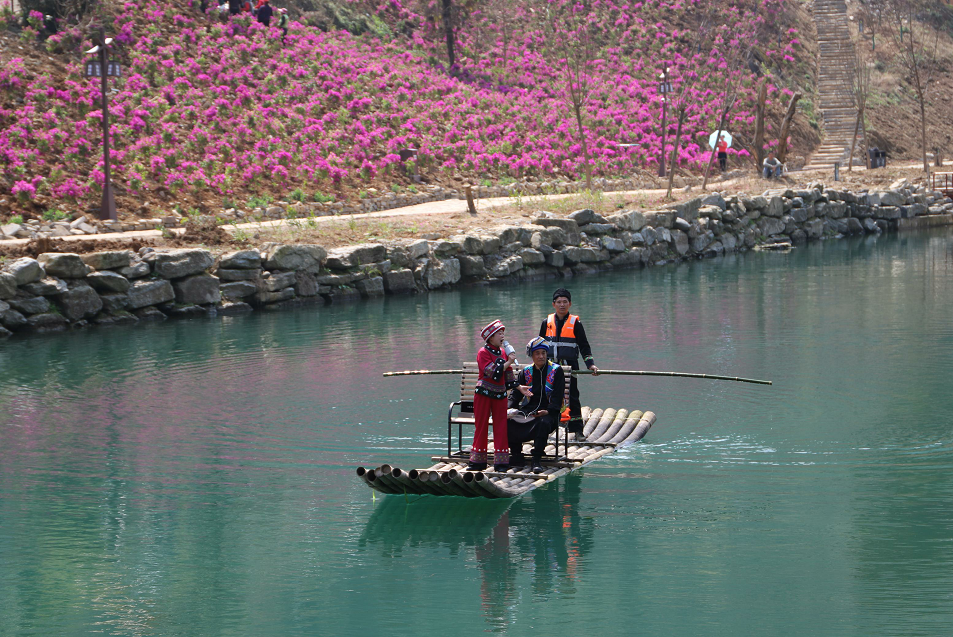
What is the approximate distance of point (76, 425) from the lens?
14.9 meters

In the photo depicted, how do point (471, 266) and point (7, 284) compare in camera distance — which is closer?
point (7, 284)

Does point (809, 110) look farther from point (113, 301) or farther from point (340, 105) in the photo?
point (113, 301)

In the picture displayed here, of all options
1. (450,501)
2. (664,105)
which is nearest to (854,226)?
(664,105)

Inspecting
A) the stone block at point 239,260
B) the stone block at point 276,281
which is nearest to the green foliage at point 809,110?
the stone block at point 276,281

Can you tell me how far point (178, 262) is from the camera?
25.4m

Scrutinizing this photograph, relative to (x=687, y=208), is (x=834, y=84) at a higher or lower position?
higher

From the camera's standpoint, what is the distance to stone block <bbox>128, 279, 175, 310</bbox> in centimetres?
2486

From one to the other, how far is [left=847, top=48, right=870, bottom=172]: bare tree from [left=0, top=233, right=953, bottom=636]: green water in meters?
28.9

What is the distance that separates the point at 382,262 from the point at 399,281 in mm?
655

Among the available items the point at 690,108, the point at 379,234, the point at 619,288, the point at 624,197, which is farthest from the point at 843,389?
the point at 690,108

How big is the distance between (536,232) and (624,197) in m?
6.40

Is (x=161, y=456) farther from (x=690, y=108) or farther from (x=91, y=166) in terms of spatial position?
(x=690, y=108)

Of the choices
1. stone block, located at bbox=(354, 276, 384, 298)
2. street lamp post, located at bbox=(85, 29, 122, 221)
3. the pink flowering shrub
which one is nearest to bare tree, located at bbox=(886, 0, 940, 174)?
the pink flowering shrub

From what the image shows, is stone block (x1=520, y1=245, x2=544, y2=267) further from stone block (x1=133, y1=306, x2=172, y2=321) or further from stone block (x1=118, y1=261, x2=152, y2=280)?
stone block (x1=118, y1=261, x2=152, y2=280)
